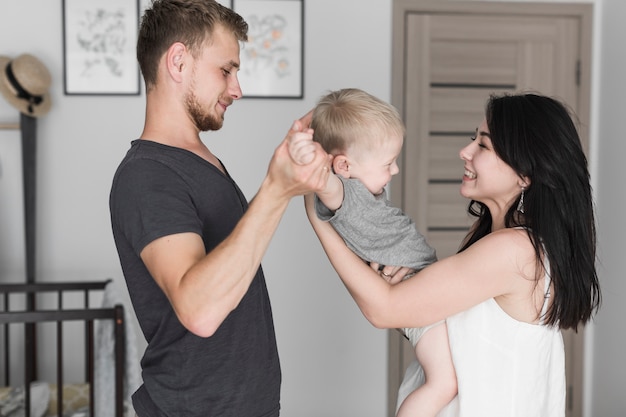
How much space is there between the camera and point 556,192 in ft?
4.73

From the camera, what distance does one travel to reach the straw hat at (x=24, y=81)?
119 inches

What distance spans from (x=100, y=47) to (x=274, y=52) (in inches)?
32.4

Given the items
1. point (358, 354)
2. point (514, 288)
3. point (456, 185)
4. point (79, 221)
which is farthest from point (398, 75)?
point (514, 288)

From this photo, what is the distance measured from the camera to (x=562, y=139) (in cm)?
143

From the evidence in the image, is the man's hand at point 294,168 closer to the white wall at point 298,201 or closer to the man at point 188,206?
the man at point 188,206

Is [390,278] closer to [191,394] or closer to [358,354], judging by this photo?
[191,394]

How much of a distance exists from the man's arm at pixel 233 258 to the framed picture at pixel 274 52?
230 centimetres

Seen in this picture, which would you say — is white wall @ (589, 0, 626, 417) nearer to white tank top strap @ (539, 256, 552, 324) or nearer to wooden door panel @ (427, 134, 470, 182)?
wooden door panel @ (427, 134, 470, 182)

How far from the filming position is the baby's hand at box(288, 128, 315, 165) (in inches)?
41.8

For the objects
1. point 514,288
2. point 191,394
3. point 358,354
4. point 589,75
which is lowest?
point 358,354

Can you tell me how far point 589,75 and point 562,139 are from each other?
2341 mm

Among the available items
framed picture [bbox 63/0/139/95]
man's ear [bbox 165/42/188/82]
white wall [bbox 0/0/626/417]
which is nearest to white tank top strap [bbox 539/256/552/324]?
man's ear [bbox 165/42/188/82]

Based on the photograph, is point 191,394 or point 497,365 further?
point 497,365

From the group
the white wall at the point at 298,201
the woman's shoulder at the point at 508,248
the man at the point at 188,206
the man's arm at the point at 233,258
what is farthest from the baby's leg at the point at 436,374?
the white wall at the point at 298,201
